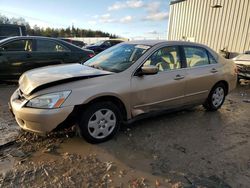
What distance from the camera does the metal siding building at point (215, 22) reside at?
1253 cm

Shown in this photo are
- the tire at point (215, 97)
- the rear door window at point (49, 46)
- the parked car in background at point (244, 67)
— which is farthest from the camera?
the parked car in background at point (244, 67)

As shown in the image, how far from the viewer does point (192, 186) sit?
257 centimetres

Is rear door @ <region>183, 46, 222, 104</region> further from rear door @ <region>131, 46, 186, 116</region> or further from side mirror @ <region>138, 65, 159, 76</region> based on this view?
side mirror @ <region>138, 65, 159, 76</region>

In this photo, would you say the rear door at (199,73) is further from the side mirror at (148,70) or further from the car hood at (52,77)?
the car hood at (52,77)

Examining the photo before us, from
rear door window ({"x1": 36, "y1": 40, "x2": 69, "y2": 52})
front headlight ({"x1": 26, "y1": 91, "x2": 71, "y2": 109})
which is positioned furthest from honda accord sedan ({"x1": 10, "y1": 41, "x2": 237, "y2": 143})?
rear door window ({"x1": 36, "y1": 40, "x2": 69, "y2": 52})

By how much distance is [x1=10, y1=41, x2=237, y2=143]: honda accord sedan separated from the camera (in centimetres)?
301

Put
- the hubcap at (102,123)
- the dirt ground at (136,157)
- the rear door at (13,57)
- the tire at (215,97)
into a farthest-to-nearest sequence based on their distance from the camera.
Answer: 1. the rear door at (13,57)
2. the tire at (215,97)
3. the hubcap at (102,123)
4. the dirt ground at (136,157)

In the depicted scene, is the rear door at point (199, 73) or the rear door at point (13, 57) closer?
the rear door at point (199, 73)

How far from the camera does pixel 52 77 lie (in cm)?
330

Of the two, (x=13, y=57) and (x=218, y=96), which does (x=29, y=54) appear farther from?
(x=218, y=96)

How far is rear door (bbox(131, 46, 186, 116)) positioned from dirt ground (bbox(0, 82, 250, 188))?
453 mm

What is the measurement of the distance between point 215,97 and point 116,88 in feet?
9.05

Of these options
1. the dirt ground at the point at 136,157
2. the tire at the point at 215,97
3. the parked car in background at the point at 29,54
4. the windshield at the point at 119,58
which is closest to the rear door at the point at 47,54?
the parked car in background at the point at 29,54

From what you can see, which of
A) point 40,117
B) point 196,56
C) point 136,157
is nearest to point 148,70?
point 136,157
